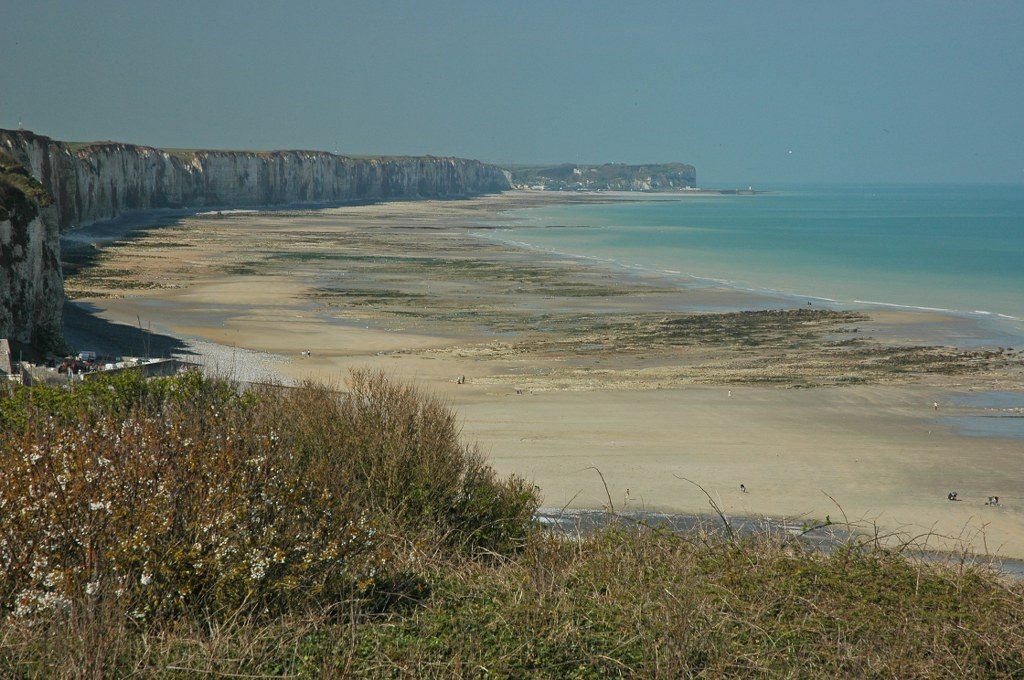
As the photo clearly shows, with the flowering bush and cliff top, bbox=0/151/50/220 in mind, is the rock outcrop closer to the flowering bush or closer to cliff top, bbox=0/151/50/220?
cliff top, bbox=0/151/50/220

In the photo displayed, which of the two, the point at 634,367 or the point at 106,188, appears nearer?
the point at 634,367

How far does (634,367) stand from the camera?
29.8 metres

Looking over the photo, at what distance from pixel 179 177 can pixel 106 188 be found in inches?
1246

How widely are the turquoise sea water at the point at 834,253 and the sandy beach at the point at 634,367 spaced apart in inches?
226

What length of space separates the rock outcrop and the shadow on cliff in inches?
43.4

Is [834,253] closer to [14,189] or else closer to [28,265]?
[14,189]

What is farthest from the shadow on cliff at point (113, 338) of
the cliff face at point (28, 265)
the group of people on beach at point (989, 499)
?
the group of people on beach at point (989, 499)

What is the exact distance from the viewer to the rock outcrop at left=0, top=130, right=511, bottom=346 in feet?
96.0

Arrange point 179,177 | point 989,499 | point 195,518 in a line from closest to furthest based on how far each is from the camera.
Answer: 1. point 195,518
2. point 989,499
3. point 179,177

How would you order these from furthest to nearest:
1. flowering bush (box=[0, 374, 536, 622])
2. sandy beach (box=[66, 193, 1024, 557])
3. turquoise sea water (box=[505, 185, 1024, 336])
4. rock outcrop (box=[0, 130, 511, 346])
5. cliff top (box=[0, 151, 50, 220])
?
1. turquoise sea water (box=[505, 185, 1024, 336])
2. cliff top (box=[0, 151, 50, 220])
3. rock outcrop (box=[0, 130, 511, 346])
4. sandy beach (box=[66, 193, 1024, 557])
5. flowering bush (box=[0, 374, 536, 622])

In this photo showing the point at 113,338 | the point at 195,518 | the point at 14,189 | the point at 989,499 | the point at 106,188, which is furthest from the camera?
the point at 106,188

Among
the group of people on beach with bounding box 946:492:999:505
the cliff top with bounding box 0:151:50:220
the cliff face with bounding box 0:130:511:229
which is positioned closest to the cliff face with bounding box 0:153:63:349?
the cliff top with bounding box 0:151:50:220

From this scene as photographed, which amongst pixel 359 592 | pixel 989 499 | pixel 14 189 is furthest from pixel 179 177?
pixel 359 592

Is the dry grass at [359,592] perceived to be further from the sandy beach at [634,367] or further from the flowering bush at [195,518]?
the sandy beach at [634,367]
